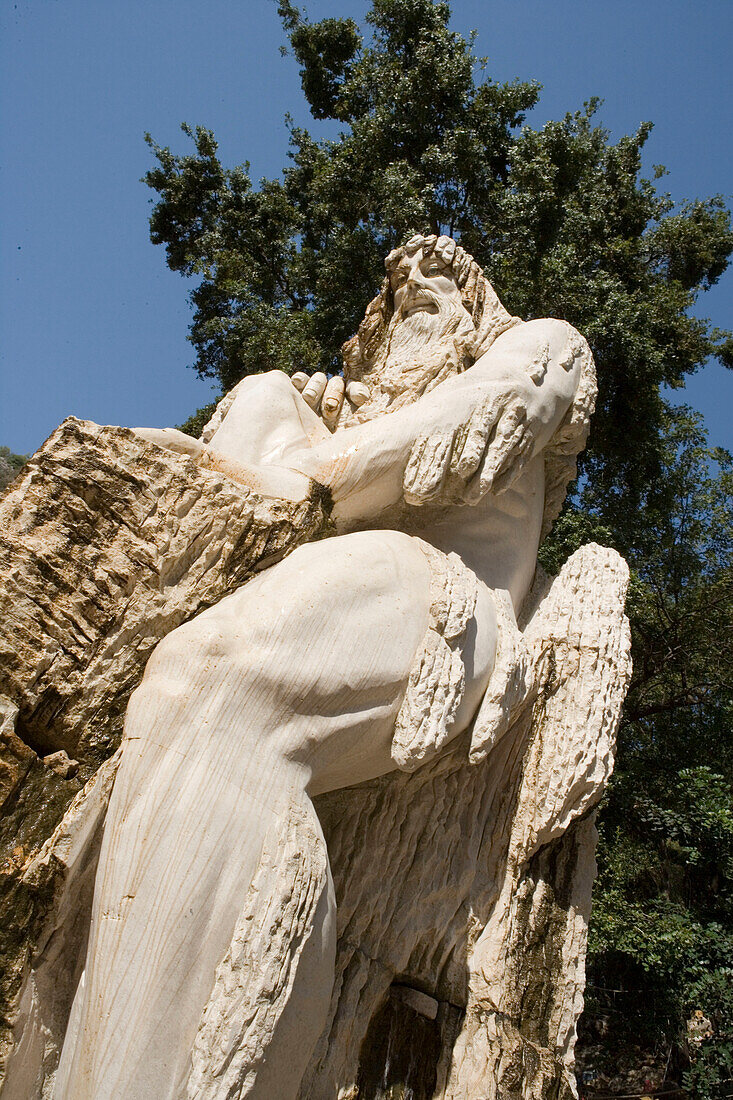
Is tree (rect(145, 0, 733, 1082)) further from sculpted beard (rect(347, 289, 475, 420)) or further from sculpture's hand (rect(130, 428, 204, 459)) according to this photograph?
sculpture's hand (rect(130, 428, 204, 459))

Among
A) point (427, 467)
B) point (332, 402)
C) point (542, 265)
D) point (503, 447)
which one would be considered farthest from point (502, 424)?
point (542, 265)

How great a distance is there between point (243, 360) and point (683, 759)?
5123mm

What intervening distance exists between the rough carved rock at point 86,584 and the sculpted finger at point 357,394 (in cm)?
107

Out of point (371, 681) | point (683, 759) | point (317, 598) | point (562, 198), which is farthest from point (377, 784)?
point (562, 198)

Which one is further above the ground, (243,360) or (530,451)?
(243,360)

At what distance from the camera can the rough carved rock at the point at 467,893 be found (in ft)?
7.44

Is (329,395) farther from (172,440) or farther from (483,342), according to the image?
(172,440)

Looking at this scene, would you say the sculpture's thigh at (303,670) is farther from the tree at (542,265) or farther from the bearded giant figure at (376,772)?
the tree at (542,265)

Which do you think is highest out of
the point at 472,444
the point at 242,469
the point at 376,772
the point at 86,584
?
the point at 472,444

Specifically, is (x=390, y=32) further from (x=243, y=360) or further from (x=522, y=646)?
(x=522, y=646)

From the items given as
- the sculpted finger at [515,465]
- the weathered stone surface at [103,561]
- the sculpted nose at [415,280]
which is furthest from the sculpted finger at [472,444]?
the sculpted nose at [415,280]

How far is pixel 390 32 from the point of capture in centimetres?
908

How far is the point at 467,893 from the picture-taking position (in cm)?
273

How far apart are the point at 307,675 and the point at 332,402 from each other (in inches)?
70.6
